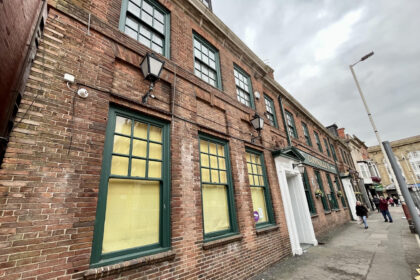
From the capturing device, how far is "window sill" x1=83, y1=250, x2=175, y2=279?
267cm

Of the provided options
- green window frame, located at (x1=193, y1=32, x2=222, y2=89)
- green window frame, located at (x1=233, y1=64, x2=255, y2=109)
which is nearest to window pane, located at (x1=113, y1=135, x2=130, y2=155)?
green window frame, located at (x1=193, y1=32, x2=222, y2=89)

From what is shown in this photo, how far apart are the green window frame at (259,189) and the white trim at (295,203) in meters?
0.90

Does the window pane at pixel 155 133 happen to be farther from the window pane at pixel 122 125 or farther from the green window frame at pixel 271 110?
the green window frame at pixel 271 110

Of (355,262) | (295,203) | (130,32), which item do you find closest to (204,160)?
(130,32)

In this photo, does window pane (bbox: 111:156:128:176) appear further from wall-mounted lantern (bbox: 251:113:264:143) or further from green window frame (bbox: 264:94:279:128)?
green window frame (bbox: 264:94:279:128)

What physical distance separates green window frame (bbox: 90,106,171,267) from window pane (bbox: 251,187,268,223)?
3.49 metres

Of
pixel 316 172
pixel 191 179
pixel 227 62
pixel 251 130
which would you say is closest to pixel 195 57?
pixel 227 62

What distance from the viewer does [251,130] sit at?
7.34 metres

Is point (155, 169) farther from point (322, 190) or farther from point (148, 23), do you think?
point (322, 190)

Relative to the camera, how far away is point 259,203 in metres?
6.57

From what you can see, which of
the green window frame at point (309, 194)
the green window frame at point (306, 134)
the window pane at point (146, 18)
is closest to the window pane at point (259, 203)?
the green window frame at point (309, 194)

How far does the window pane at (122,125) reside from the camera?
3756 millimetres

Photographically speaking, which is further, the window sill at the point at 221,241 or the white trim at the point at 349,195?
the white trim at the point at 349,195

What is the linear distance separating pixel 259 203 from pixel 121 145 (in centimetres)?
496
